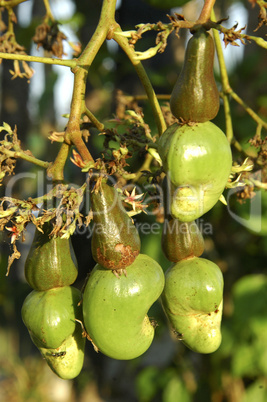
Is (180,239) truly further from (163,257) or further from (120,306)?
(163,257)

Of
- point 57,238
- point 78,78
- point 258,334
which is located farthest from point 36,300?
point 258,334

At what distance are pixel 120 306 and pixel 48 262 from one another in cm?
20

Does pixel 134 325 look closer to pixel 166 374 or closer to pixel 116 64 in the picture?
pixel 116 64

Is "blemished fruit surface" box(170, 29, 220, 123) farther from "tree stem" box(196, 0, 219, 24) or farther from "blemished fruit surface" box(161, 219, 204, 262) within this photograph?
"blemished fruit surface" box(161, 219, 204, 262)

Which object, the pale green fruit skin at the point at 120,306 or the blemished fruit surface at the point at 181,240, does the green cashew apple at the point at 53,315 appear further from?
the blemished fruit surface at the point at 181,240

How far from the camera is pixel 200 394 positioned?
119 inches

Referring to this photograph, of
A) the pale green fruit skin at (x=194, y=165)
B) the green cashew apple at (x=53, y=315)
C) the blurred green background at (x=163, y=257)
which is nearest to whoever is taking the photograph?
the pale green fruit skin at (x=194, y=165)

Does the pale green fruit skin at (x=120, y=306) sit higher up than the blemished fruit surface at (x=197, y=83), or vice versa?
the blemished fruit surface at (x=197, y=83)

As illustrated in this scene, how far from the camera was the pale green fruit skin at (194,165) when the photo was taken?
940mm

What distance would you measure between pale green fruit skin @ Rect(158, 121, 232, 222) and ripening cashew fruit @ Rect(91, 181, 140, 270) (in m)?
0.12

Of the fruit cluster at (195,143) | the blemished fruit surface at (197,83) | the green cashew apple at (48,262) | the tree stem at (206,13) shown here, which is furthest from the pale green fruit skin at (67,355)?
the tree stem at (206,13)

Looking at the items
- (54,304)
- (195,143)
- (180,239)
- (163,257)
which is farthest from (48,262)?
(163,257)

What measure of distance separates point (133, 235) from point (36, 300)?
270mm

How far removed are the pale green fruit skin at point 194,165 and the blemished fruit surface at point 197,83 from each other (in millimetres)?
25
